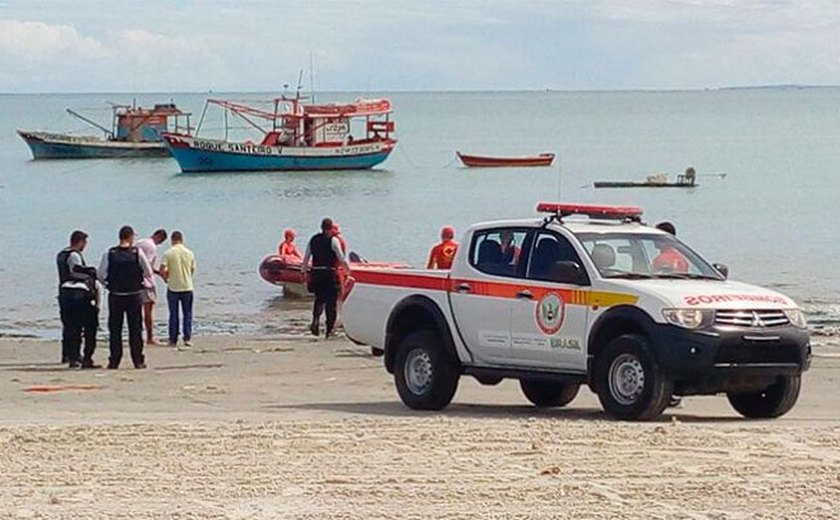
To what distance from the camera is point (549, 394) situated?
16078 mm

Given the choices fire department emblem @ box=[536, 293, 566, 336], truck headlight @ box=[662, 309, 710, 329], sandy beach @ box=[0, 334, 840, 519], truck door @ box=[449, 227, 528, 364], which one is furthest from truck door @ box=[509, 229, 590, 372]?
truck headlight @ box=[662, 309, 710, 329]

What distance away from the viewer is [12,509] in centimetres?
959

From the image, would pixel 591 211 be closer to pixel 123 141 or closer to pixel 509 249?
pixel 509 249

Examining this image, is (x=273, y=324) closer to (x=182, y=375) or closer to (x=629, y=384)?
(x=182, y=375)

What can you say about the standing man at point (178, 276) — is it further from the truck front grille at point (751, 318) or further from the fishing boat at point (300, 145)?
the fishing boat at point (300, 145)

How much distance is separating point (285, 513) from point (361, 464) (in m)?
1.62

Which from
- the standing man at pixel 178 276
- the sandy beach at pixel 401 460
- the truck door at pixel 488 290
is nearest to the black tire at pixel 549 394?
the sandy beach at pixel 401 460

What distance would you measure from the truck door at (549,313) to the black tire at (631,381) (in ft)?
0.89

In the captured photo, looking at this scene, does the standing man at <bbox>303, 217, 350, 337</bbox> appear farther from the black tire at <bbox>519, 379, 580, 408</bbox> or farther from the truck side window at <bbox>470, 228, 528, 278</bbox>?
the truck side window at <bbox>470, 228, 528, 278</bbox>

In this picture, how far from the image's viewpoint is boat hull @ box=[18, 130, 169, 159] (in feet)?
335

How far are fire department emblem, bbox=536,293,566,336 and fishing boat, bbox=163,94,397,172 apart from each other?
6292 cm

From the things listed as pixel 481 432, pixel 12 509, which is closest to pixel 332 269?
pixel 481 432

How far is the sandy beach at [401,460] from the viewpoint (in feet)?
31.8

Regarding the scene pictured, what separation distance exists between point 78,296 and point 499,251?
6.55 meters
